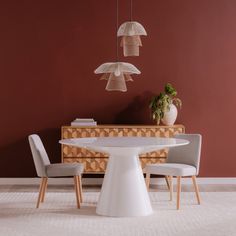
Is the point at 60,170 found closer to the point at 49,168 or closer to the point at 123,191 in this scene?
the point at 49,168

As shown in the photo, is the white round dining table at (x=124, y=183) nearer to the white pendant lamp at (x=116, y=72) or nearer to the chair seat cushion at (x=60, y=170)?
the chair seat cushion at (x=60, y=170)

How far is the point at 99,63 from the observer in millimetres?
7855

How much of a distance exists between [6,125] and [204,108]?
266 centimetres

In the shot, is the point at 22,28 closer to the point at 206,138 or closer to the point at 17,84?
the point at 17,84

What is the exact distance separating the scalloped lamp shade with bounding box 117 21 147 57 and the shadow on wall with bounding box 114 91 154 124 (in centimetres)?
213

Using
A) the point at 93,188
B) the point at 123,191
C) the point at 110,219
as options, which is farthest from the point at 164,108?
the point at 110,219

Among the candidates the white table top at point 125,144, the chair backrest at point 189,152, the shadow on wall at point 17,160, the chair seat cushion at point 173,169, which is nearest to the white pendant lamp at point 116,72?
the white table top at point 125,144

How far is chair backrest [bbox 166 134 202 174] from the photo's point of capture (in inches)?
253

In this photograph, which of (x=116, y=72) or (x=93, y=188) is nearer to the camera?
(x=116, y=72)

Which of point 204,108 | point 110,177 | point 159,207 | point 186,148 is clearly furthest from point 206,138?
point 110,177

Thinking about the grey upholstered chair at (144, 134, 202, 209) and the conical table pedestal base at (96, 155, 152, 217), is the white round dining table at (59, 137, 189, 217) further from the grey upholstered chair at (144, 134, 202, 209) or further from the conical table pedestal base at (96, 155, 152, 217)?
the grey upholstered chair at (144, 134, 202, 209)

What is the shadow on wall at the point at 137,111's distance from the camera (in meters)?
7.88

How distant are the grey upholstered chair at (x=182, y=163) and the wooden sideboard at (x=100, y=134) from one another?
2.35ft

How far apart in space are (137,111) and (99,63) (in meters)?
0.82
